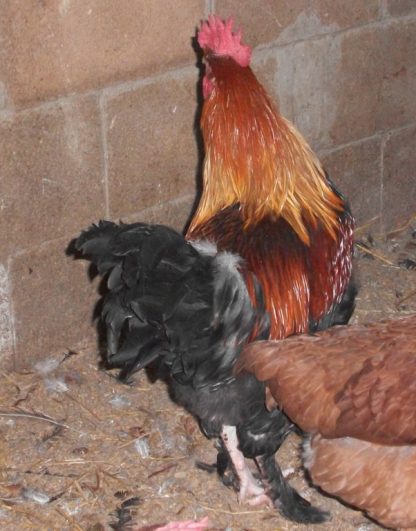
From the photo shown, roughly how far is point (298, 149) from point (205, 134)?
400 mm

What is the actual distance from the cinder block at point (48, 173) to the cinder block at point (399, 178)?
88.5 inches

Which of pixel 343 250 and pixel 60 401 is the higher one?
pixel 343 250

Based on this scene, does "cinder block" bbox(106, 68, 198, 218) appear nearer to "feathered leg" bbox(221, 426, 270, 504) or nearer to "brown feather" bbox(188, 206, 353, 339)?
"brown feather" bbox(188, 206, 353, 339)

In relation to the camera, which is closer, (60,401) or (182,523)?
(182,523)

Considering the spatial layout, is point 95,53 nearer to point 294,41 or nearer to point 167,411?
point 294,41

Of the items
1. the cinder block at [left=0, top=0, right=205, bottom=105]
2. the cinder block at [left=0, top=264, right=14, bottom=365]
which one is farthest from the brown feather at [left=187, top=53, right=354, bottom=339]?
the cinder block at [left=0, top=264, right=14, bottom=365]

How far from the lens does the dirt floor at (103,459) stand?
3.88 metres

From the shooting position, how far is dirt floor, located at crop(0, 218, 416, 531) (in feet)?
12.7

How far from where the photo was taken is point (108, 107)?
4.47 meters

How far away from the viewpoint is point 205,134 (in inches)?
159

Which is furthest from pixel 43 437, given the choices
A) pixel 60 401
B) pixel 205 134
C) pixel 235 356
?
pixel 205 134

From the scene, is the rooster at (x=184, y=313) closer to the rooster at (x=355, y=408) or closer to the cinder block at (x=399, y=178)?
the rooster at (x=355, y=408)

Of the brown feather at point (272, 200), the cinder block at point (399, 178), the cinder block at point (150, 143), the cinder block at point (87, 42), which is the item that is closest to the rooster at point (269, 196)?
the brown feather at point (272, 200)

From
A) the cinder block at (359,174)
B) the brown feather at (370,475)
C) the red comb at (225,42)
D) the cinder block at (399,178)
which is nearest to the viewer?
the brown feather at (370,475)
